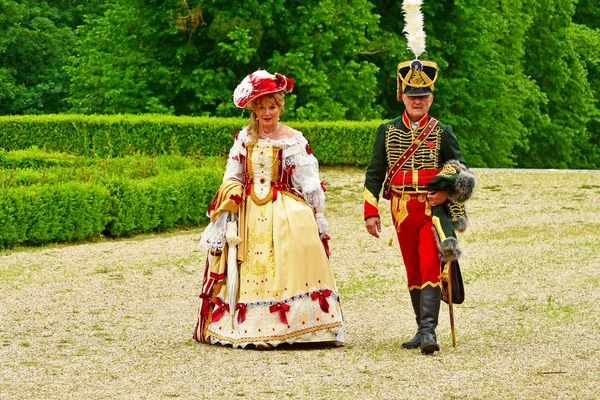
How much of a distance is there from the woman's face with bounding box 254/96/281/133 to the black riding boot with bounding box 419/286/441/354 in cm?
150

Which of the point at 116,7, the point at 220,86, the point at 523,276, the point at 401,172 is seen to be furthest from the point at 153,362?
the point at 116,7

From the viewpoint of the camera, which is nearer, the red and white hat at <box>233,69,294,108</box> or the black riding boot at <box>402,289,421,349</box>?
the black riding boot at <box>402,289,421,349</box>

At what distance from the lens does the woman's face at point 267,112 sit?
8539 mm

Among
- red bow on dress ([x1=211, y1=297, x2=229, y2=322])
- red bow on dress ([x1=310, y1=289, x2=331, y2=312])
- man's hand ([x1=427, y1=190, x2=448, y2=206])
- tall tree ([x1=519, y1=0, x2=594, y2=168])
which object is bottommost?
tall tree ([x1=519, y1=0, x2=594, y2=168])

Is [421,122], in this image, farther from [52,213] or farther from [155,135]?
[155,135]

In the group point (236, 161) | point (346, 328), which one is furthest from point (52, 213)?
point (236, 161)

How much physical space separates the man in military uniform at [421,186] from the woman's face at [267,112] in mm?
730

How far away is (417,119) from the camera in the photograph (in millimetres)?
8258

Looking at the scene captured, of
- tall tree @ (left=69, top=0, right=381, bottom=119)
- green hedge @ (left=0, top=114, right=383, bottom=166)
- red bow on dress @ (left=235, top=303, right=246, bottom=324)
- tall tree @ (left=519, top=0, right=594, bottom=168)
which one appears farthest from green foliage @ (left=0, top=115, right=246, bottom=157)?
tall tree @ (left=519, top=0, right=594, bottom=168)

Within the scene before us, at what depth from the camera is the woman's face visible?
28.0 ft

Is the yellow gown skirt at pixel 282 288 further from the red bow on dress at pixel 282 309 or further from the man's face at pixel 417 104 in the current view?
the man's face at pixel 417 104

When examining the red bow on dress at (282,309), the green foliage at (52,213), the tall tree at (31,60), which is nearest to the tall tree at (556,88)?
the tall tree at (31,60)

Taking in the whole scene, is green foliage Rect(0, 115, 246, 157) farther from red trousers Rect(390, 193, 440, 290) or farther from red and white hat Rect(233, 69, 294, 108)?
red trousers Rect(390, 193, 440, 290)

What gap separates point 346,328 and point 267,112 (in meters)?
1.75
